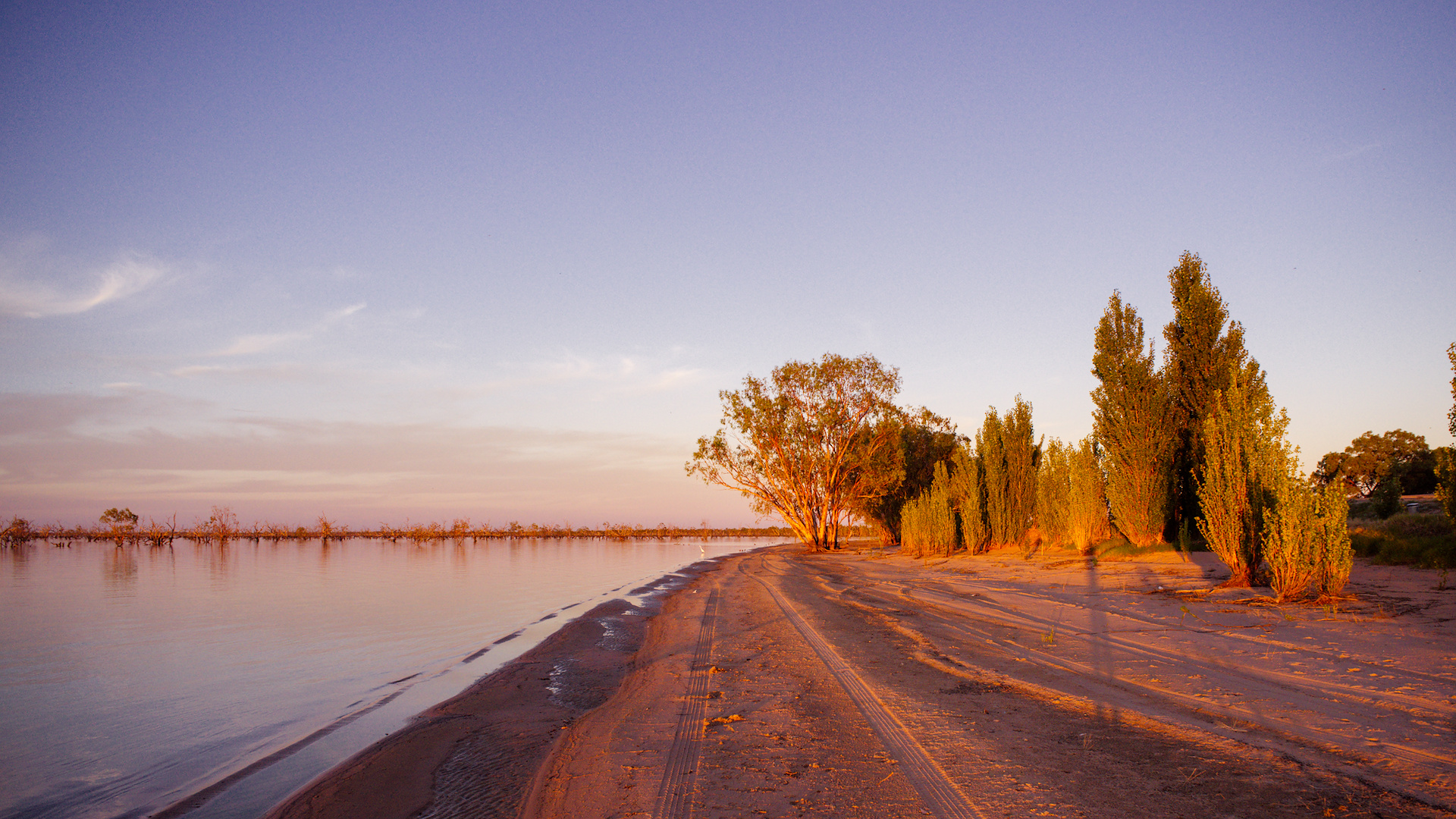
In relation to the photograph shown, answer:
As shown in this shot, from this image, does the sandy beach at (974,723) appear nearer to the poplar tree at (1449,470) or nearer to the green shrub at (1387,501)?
the poplar tree at (1449,470)

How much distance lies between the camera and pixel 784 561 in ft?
102

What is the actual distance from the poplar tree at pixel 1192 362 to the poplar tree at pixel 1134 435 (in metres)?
0.38

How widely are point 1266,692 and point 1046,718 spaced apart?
215 centimetres

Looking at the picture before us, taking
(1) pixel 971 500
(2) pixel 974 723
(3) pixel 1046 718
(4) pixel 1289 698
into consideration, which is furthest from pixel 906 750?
(1) pixel 971 500

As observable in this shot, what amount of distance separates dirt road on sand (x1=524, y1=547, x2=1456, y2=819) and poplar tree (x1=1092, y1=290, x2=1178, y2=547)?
32.1 ft

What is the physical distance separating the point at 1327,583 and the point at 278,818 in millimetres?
13065

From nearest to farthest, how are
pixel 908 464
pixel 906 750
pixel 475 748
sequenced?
pixel 906 750
pixel 475 748
pixel 908 464

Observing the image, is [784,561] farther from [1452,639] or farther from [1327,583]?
[1452,639]

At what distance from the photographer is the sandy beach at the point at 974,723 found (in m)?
3.89

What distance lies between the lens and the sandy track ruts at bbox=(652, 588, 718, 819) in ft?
12.8

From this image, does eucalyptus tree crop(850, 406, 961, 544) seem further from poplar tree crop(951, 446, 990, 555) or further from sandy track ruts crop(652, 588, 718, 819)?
sandy track ruts crop(652, 588, 718, 819)

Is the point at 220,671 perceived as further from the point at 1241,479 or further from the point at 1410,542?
the point at 1410,542

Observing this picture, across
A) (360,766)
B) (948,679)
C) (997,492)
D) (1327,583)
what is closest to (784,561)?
(997,492)

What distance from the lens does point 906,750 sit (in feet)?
15.3
